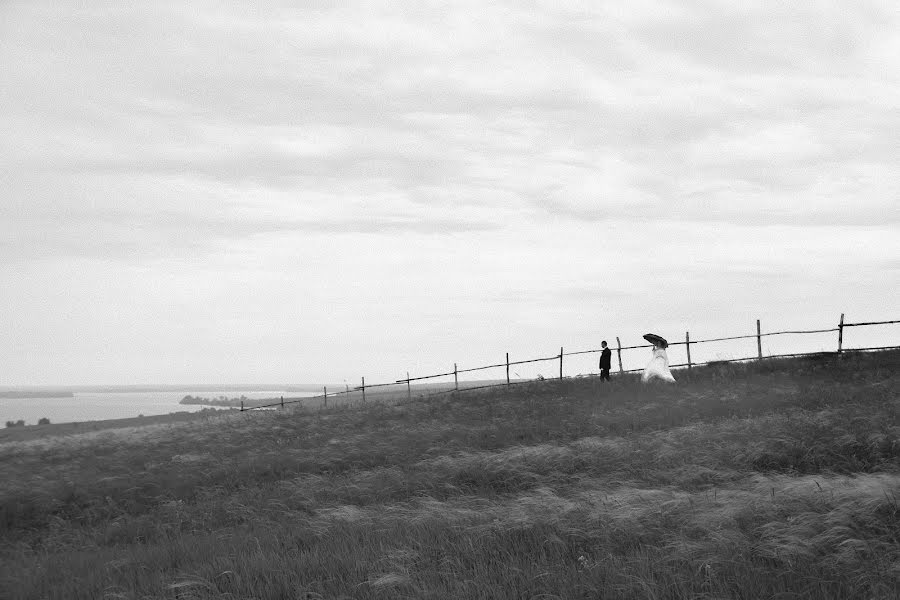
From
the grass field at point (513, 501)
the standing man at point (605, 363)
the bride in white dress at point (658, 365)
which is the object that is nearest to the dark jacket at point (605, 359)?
the standing man at point (605, 363)

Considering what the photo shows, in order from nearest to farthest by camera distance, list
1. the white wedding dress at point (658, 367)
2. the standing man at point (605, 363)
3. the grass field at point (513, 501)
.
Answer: the grass field at point (513, 501) < the white wedding dress at point (658, 367) < the standing man at point (605, 363)

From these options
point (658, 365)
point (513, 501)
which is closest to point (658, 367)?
point (658, 365)

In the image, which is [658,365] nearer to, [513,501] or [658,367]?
[658,367]

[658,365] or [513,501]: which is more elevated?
[658,365]

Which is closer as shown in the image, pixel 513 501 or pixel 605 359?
pixel 513 501

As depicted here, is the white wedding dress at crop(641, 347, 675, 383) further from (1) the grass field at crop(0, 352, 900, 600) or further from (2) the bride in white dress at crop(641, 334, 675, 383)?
(1) the grass field at crop(0, 352, 900, 600)

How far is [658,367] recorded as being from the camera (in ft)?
92.8

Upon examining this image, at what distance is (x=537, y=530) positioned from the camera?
8.88 metres

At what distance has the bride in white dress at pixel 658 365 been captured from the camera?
2803cm

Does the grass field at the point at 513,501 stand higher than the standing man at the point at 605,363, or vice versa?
the standing man at the point at 605,363

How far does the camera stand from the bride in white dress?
28027 millimetres

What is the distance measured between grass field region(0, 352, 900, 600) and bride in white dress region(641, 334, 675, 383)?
0.89 meters

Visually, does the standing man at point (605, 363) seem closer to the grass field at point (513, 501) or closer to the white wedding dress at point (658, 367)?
the grass field at point (513, 501)

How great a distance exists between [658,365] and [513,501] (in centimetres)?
1787
